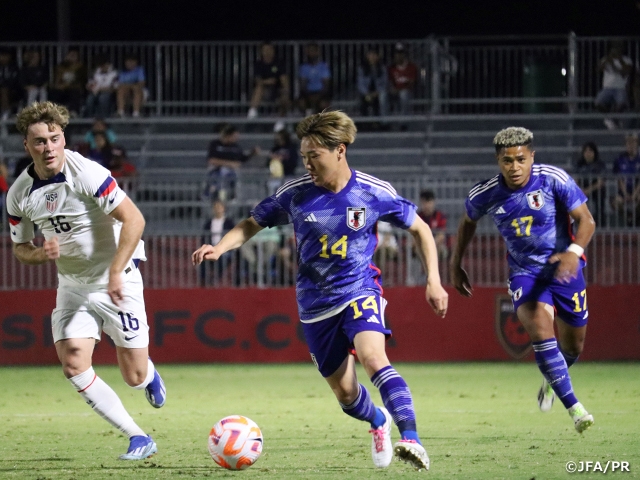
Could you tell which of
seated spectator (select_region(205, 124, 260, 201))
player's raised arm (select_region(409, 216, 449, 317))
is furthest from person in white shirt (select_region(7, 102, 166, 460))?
seated spectator (select_region(205, 124, 260, 201))

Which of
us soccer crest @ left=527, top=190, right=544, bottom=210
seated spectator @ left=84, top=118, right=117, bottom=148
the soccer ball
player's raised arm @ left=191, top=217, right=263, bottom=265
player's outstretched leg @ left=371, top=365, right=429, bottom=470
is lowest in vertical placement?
the soccer ball

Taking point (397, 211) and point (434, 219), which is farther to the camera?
point (434, 219)

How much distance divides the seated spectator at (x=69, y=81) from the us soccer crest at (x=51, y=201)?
1353 cm

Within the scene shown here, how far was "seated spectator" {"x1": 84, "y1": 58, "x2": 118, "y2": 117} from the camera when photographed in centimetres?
2078

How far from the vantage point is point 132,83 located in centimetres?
2080

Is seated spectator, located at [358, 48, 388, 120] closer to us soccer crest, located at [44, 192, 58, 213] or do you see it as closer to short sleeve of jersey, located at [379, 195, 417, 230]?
us soccer crest, located at [44, 192, 58, 213]

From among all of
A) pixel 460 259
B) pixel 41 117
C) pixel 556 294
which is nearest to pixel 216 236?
pixel 460 259

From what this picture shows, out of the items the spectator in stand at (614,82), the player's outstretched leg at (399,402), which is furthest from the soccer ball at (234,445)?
the spectator in stand at (614,82)

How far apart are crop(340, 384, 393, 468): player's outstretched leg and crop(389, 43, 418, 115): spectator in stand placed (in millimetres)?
14228

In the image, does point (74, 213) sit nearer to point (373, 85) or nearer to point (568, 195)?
point (568, 195)

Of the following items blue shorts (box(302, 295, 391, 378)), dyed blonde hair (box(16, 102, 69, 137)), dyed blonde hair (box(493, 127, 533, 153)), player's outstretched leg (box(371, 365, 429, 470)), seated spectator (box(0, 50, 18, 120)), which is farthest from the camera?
seated spectator (box(0, 50, 18, 120))

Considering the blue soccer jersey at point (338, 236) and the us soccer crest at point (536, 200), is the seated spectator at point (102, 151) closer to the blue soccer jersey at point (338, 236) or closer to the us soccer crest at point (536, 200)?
the us soccer crest at point (536, 200)

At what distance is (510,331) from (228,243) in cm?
922

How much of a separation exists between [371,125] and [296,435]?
13.2 m
